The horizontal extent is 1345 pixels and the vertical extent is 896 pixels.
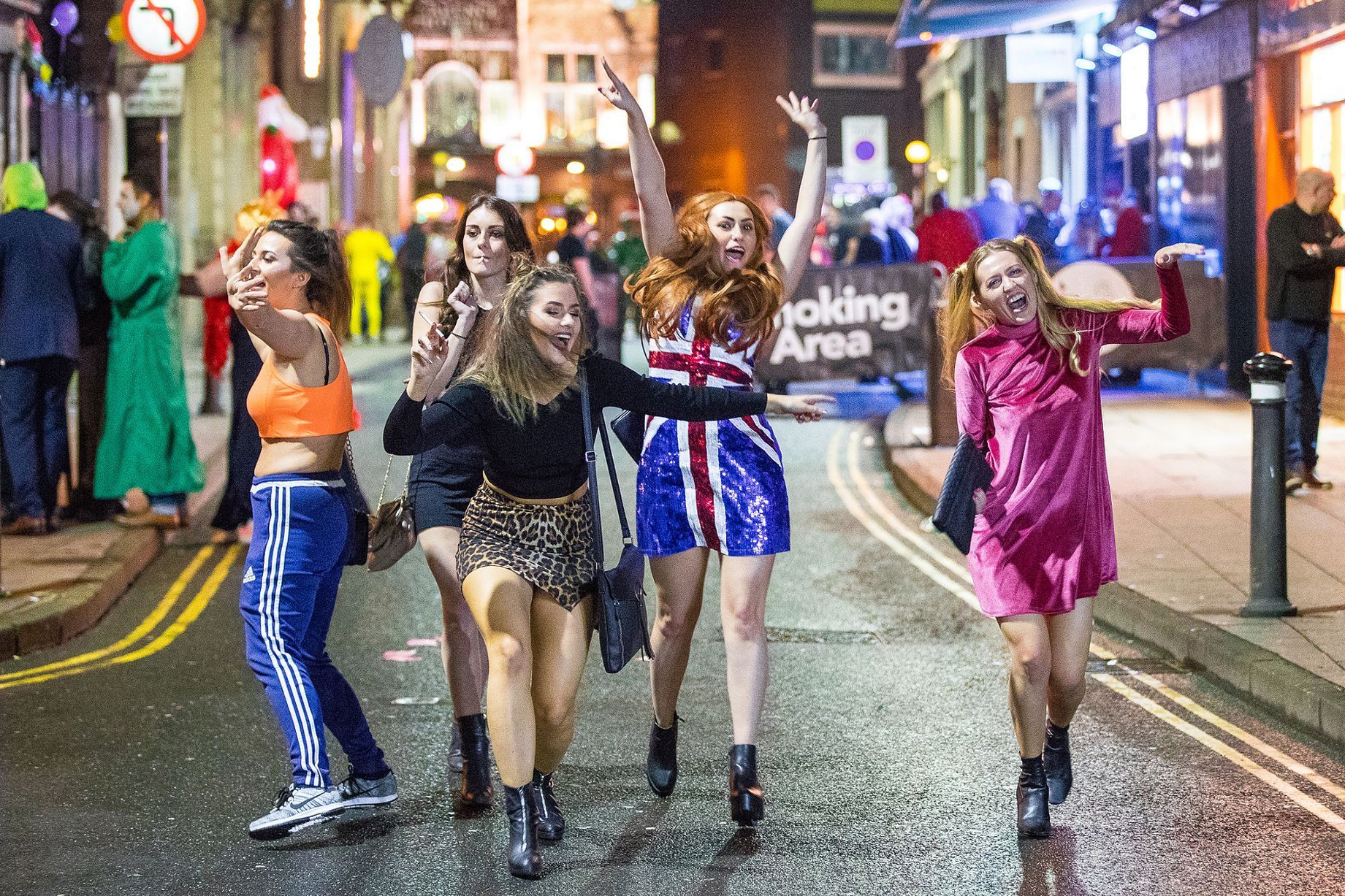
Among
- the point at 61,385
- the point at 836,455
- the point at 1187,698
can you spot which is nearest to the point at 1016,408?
the point at 1187,698

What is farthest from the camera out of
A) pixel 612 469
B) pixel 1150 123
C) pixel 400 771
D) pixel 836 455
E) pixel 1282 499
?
pixel 1150 123

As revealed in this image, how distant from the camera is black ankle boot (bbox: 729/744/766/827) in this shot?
522cm

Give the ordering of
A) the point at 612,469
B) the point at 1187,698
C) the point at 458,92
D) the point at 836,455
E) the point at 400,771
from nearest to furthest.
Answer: the point at 612,469 < the point at 400,771 < the point at 1187,698 < the point at 836,455 < the point at 458,92

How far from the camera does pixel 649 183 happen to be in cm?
569

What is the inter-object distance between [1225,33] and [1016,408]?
1508cm

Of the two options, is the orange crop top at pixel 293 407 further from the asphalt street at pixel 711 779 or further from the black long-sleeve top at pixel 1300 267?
the black long-sleeve top at pixel 1300 267

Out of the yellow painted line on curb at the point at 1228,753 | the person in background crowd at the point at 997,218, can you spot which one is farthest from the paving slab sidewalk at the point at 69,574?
the person in background crowd at the point at 997,218

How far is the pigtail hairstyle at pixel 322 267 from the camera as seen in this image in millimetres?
5367

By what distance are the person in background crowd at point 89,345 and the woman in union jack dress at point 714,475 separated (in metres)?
5.97

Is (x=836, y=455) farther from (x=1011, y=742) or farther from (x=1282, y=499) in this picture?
(x=1011, y=742)

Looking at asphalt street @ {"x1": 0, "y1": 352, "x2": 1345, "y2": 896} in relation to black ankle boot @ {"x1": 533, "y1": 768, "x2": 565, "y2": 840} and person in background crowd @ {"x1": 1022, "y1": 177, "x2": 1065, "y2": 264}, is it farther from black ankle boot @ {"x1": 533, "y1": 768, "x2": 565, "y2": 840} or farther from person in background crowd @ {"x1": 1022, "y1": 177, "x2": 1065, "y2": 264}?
person in background crowd @ {"x1": 1022, "y1": 177, "x2": 1065, "y2": 264}

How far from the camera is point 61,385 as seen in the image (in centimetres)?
1060

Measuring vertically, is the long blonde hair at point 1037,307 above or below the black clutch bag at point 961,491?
above

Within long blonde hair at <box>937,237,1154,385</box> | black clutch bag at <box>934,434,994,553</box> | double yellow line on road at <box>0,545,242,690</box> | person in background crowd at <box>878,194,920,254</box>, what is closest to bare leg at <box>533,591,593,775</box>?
black clutch bag at <box>934,434,994,553</box>
